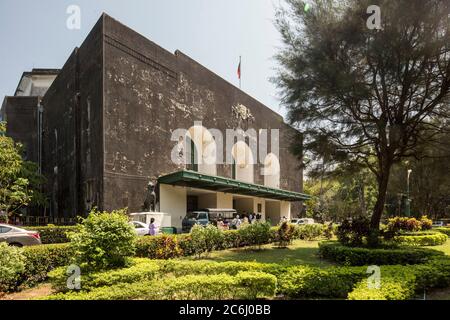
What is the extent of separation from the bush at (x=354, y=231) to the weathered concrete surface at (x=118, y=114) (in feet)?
15.5

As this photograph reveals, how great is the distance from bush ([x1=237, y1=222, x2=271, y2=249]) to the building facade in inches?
131

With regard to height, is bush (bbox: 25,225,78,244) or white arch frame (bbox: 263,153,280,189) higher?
white arch frame (bbox: 263,153,280,189)

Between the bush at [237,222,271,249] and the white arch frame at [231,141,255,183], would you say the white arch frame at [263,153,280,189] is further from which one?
the bush at [237,222,271,249]

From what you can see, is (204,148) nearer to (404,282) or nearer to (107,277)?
(107,277)

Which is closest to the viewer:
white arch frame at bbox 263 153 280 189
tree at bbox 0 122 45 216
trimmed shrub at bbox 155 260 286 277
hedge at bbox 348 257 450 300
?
hedge at bbox 348 257 450 300

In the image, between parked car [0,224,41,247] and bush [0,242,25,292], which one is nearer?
bush [0,242,25,292]

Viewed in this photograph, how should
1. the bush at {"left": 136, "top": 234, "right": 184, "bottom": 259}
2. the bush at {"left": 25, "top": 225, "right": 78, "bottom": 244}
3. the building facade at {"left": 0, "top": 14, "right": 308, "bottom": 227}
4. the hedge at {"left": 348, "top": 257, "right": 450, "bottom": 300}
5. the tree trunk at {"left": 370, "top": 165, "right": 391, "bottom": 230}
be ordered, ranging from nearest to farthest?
1. the hedge at {"left": 348, "top": 257, "right": 450, "bottom": 300}
2. the bush at {"left": 136, "top": 234, "right": 184, "bottom": 259}
3. the tree trunk at {"left": 370, "top": 165, "right": 391, "bottom": 230}
4. the bush at {"left": 25, "top": 225, "right": 78, "bottom": 244}
5. the building facade at {"left": 0, "top": 14, "right": 308, "bottom": 227}

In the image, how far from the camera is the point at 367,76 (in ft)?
48.9

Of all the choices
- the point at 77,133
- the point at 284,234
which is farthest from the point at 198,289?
the point at 77,133

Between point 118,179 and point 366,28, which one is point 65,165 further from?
point 366,28

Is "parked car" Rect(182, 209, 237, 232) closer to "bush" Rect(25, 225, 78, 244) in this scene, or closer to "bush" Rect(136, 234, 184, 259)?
"bush" Rect(25, 225, 78, 244)

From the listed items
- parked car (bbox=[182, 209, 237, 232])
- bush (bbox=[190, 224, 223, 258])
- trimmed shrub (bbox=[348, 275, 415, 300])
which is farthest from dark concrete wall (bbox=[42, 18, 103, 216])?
trimmed shrub (bbox=[348, 275, 415, 300])

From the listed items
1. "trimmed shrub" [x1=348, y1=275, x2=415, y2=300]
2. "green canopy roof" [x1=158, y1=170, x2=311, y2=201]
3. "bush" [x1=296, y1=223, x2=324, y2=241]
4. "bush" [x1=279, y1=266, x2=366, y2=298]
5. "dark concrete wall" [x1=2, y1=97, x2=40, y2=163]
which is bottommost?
"bush" [x1=296, y1=223, x2=324, y2=241]

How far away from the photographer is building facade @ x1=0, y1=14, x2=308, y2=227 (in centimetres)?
2228
